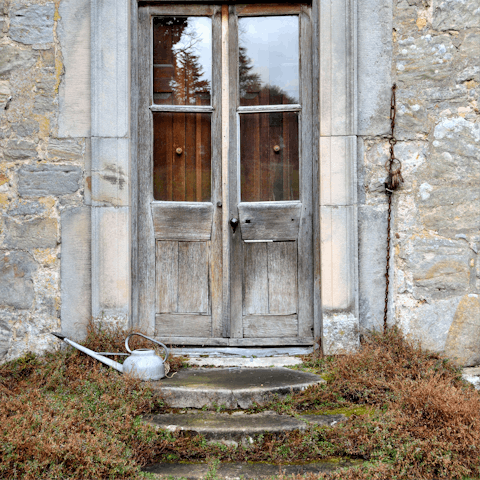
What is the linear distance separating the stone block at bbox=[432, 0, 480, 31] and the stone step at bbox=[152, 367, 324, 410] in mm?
2599

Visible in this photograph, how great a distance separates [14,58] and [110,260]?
163cm

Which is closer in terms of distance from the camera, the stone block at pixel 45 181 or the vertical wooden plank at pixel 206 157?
the stone block at pixel 45 181

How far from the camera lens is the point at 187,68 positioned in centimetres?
366

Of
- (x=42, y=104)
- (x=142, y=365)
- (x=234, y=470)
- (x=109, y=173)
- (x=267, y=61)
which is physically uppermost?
(x=267, y=61)

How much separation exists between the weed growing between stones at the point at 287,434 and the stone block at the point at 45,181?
125 cm

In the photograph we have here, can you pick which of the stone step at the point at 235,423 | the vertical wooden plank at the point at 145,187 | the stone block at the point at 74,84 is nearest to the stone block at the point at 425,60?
the vertical wooden plank at the point at 145,187

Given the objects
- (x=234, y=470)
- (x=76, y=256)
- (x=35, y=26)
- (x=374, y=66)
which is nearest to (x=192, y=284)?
(x=76, y=256)

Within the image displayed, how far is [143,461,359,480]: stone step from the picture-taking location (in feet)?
7.30

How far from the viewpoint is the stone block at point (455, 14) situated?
3311 mm

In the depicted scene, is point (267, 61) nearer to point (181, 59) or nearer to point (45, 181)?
point (181, 59)

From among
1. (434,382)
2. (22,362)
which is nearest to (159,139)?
(22,362)

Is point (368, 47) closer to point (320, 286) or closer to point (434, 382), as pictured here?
point (320, 286)

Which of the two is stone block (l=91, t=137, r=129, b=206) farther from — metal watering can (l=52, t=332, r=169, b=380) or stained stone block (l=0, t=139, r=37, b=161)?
metal watering can (l=52, t=332, r=169, b=380)

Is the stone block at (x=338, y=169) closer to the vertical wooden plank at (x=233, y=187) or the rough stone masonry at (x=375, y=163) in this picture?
the rough stone masonry at (x=375, y=163)
